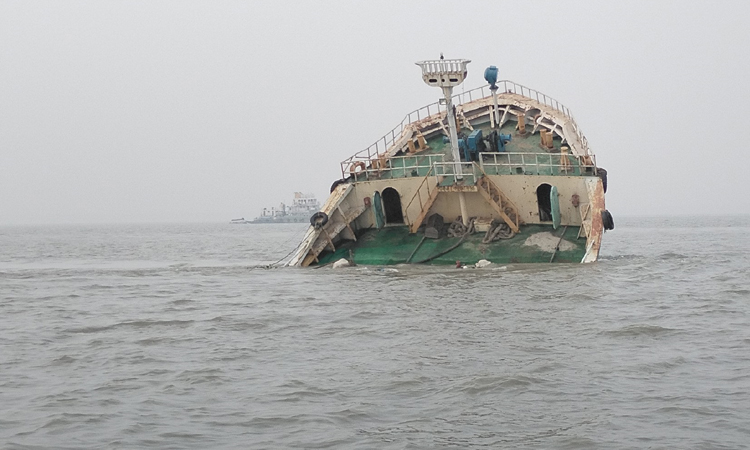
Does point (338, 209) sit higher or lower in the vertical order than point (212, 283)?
higher

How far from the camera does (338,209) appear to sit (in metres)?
27.5

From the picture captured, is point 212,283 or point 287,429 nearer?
point 287,429

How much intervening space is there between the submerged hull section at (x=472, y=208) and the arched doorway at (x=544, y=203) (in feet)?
0.10

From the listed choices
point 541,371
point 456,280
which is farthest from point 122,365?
point 456,280

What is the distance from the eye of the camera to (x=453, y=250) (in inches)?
1022

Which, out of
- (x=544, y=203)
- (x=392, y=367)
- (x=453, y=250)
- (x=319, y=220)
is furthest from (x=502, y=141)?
(x=392, y=367)

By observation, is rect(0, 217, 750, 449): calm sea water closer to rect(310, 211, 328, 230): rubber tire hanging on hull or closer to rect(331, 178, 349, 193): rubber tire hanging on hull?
rect(310, 211, 328, 230): rubber tire hanging on hull

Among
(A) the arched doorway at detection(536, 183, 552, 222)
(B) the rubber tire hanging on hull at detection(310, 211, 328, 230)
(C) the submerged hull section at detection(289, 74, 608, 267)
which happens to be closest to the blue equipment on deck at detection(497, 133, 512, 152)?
(C) the submerged hull section at detection(289, 74, 608, 267)

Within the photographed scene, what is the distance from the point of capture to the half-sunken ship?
25141mm

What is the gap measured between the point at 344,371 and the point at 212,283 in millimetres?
14223

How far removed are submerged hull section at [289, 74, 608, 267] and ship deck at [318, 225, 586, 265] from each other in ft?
0.10

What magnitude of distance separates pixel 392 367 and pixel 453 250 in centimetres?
1419

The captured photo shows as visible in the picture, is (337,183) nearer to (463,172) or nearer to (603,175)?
(463,172)

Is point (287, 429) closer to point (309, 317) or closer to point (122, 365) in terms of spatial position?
point (122, 365)
